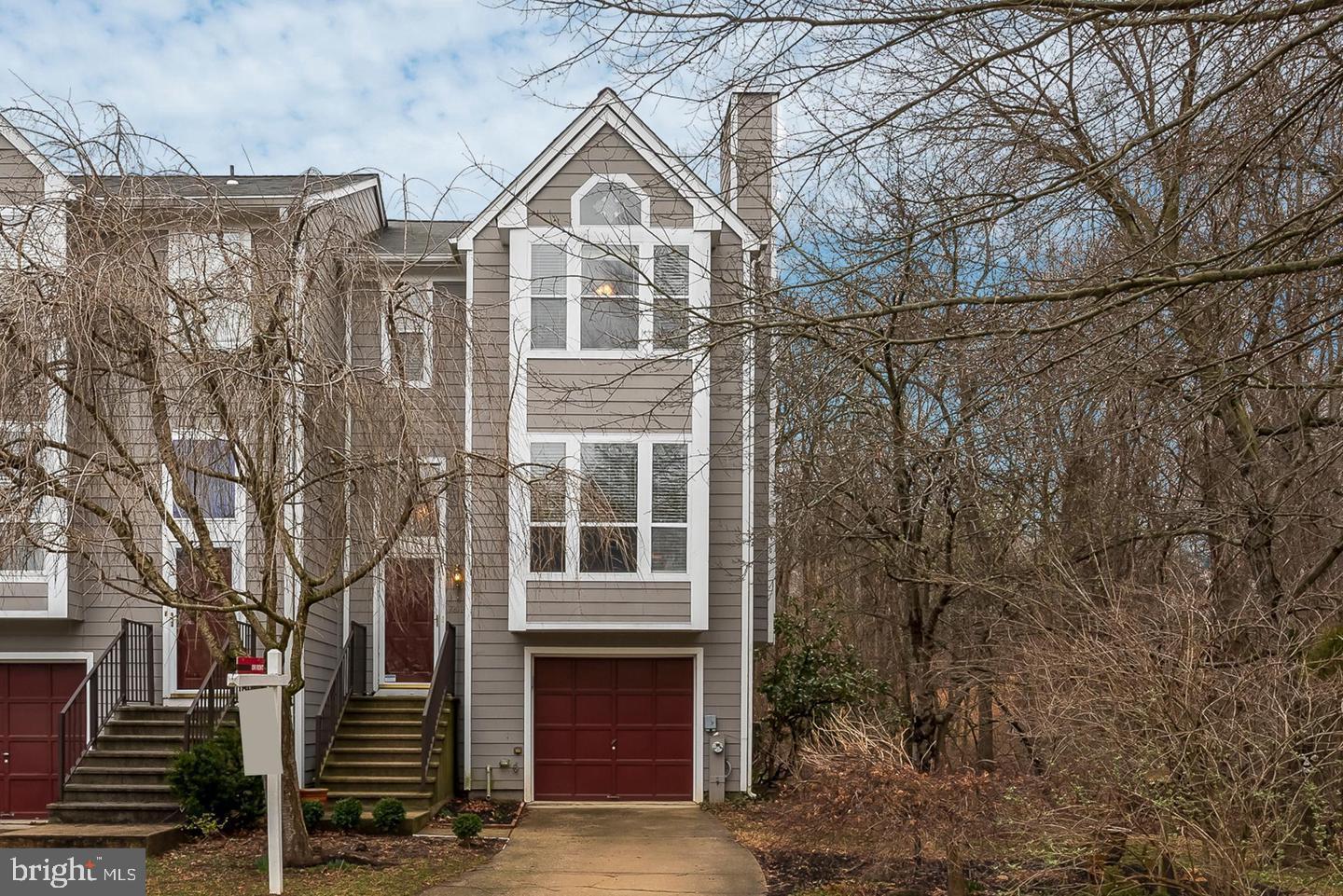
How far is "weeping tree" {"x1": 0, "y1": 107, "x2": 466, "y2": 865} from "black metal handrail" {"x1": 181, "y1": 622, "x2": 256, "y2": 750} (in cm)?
165

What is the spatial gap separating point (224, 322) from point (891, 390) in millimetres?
5691

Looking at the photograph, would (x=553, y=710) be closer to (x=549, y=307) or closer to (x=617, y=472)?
(x=617, y=472)

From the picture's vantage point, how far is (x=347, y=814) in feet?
38.8

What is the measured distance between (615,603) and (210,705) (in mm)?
4630

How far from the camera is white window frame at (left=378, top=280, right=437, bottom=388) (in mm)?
9852

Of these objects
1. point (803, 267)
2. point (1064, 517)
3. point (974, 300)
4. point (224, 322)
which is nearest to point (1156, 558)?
point (1064, 517)

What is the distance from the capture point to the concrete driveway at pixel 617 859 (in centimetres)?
976

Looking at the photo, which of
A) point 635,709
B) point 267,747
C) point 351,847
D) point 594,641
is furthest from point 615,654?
point 267,747

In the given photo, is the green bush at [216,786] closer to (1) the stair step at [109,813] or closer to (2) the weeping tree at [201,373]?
(1) the stair step at [109,813]

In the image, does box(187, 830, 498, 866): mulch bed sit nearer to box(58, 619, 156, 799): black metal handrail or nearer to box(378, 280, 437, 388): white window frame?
box(58, 619, 156, 799): black metal handrail

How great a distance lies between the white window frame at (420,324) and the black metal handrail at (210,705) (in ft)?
10.8

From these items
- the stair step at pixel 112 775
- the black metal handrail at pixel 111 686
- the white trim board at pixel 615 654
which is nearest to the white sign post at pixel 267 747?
the stair step at pixel 112 775

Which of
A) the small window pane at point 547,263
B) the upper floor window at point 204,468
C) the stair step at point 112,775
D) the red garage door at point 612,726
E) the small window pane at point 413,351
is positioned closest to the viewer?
the upper floor window at point 204,468

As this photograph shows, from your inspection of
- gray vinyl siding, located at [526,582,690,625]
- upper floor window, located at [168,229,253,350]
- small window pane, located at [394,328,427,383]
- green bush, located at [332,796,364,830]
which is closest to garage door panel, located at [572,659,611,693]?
gray vinyl siding, located at [526,582,690,625]
